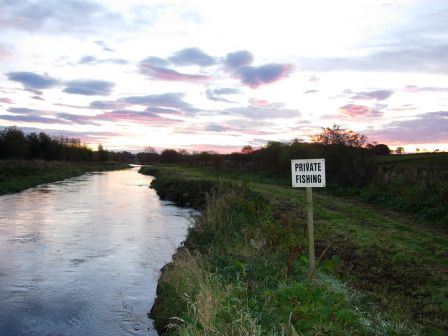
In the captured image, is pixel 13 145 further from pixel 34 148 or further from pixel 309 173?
pixel 309 173

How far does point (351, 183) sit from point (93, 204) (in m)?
19.3

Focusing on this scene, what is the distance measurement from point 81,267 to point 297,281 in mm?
8706

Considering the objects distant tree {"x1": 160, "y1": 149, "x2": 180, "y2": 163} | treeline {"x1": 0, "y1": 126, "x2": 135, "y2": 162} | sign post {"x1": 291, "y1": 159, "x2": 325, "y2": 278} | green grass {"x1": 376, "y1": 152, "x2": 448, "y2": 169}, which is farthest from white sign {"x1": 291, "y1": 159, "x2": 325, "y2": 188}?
distant tree {"x1": 160, "y1": 149, "x2": 180, "y2": 163}

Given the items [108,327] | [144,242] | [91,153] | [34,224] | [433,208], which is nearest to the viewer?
[108,327]

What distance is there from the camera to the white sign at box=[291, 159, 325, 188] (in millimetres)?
7590

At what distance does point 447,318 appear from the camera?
777cm

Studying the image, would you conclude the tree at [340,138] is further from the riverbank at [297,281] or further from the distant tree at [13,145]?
the distant tree at [13,145]

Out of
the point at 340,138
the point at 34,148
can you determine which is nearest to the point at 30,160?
the point at 34,148

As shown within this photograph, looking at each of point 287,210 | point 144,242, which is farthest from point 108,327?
point 287,210

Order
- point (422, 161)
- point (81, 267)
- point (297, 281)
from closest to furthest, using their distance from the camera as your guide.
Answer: point (297, 281) < point (81, 267) < point (422, 161)

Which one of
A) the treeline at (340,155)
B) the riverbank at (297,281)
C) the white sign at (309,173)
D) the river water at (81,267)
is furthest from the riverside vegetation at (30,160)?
the white sign at (309,173)

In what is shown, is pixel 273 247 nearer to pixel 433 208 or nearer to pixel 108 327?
pixel 108 327

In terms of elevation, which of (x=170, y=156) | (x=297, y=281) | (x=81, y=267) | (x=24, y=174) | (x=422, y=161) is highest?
(x=170, y=156)

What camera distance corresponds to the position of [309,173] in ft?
25.4
